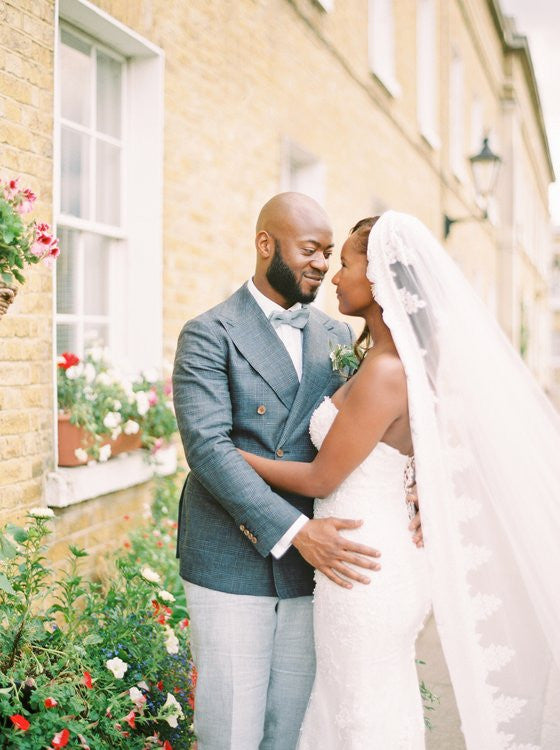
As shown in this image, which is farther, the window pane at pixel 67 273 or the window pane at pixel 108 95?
the window pane at pixel 108 95

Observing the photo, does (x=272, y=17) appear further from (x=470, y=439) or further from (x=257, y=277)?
(x=470, y=439)

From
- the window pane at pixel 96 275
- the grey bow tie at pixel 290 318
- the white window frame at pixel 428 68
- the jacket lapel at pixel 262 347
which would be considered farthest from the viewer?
the white window frame at pixel 428 68

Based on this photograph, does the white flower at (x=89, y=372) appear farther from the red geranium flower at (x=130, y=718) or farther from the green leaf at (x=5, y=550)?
the red geranium flower at (x=130, y=718)

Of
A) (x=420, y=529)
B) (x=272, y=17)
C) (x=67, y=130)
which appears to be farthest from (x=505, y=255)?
(x=420, y=529)

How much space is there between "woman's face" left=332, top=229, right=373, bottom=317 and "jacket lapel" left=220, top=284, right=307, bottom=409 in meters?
0.27

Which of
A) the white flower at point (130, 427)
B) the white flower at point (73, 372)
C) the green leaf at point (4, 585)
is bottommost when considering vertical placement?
the green leaf at point (4, 585)

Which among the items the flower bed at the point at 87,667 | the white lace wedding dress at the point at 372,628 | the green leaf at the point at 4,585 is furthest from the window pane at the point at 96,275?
the white lace wedding dress at the point at 372,628

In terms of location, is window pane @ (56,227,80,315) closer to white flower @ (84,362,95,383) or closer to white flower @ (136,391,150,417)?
white flower @ (84,362,95,383)

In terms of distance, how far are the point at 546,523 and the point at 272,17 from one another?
16.2 feet

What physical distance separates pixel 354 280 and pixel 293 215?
0.35 m

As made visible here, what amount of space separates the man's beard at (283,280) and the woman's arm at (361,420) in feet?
1.32

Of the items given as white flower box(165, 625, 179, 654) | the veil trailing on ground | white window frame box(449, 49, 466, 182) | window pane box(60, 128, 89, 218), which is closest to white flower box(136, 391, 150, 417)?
window pane box(60, 128, 89, 218)

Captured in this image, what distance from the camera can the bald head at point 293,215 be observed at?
2803mm

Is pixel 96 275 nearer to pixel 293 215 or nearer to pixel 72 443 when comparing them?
pixel 72 443
